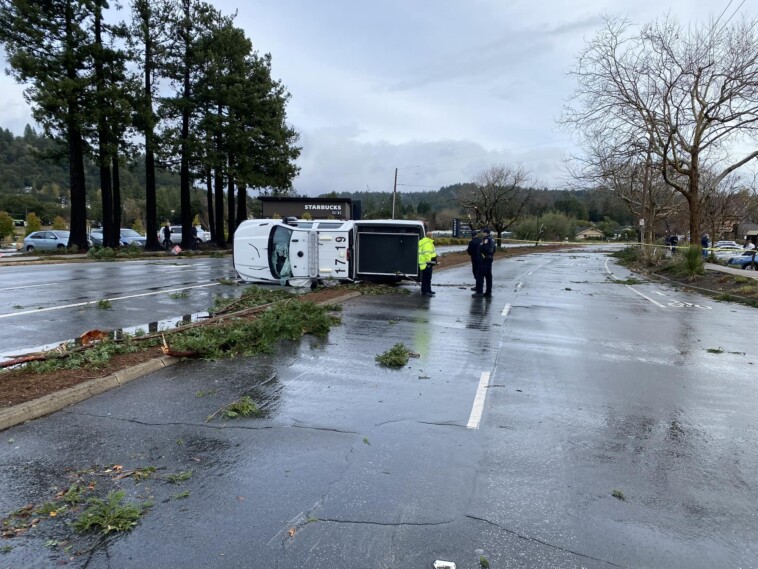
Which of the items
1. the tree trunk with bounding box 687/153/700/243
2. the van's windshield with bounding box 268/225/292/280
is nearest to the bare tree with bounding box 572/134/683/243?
the tree trunk with bounding box 687/153/700/243

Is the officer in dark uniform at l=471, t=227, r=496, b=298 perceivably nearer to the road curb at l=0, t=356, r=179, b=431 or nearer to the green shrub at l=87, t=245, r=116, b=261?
the road curb at l=0, t=356, r=179, b=431

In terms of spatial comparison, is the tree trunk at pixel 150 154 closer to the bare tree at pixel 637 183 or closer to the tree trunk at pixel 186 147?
the tree trunk at pixel 186 147

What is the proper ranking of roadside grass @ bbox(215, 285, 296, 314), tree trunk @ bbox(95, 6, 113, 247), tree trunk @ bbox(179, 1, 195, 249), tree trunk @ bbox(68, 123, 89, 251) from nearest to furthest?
roadside grass @ bbox(215, 285, 296, 314)
tree trunk @ bbox(95, 6, 113, 247)
tree trunk @ bbox(68, 123, 89, 251)
tree trunk @ bbox(179, 1, 195, 249)

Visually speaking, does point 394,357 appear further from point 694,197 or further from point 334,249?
point 694,197

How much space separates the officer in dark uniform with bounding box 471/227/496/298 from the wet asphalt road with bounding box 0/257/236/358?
7123 millimetres

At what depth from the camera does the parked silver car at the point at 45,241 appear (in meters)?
36.8

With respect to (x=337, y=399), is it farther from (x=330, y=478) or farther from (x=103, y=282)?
(x=103, y=282)

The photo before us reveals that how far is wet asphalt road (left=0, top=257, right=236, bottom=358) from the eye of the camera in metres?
9.44

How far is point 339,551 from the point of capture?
3.20 meters

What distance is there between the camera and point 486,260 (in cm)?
1570

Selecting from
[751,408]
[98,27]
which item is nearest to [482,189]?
[98,27]

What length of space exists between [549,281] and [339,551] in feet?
68.8

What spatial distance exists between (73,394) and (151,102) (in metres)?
32.9

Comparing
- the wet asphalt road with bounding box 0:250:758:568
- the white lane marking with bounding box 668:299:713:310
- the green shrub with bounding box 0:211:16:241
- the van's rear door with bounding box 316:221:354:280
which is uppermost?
the green shrub with bounding box 0:211:16:241
